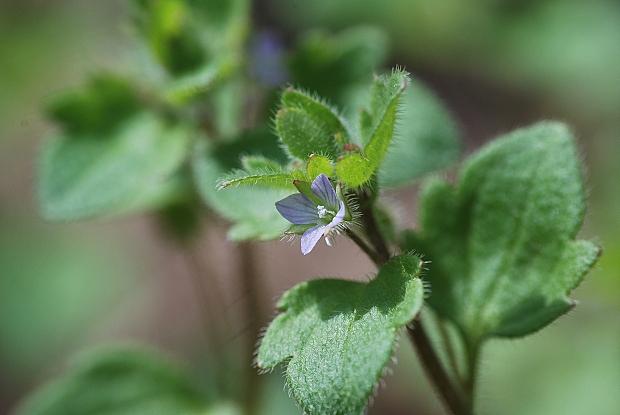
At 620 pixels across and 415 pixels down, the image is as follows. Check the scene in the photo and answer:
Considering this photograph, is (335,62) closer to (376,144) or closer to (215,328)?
(376,144)

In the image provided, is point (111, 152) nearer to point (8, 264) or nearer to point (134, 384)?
point (134, 384)

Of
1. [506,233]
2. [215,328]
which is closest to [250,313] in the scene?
[215,328]

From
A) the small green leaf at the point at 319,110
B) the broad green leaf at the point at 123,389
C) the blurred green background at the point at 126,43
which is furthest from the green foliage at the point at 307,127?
the blurred green background at the point at 126,43

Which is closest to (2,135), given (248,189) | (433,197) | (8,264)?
(8,264)

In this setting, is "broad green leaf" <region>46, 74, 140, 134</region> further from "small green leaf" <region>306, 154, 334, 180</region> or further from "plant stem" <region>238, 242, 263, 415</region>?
"small green leaf" <region>306, 154, 334, 180</region>

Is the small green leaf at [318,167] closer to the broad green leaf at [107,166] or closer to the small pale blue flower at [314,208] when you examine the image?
the small pale blue flower at [314,208]

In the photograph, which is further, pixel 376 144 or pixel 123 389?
pixel 123 389

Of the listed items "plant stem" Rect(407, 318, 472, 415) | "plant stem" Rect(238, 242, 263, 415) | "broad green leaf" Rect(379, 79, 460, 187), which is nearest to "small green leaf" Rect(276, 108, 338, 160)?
"plant stem" Rect(407, 318, 472, 415)
